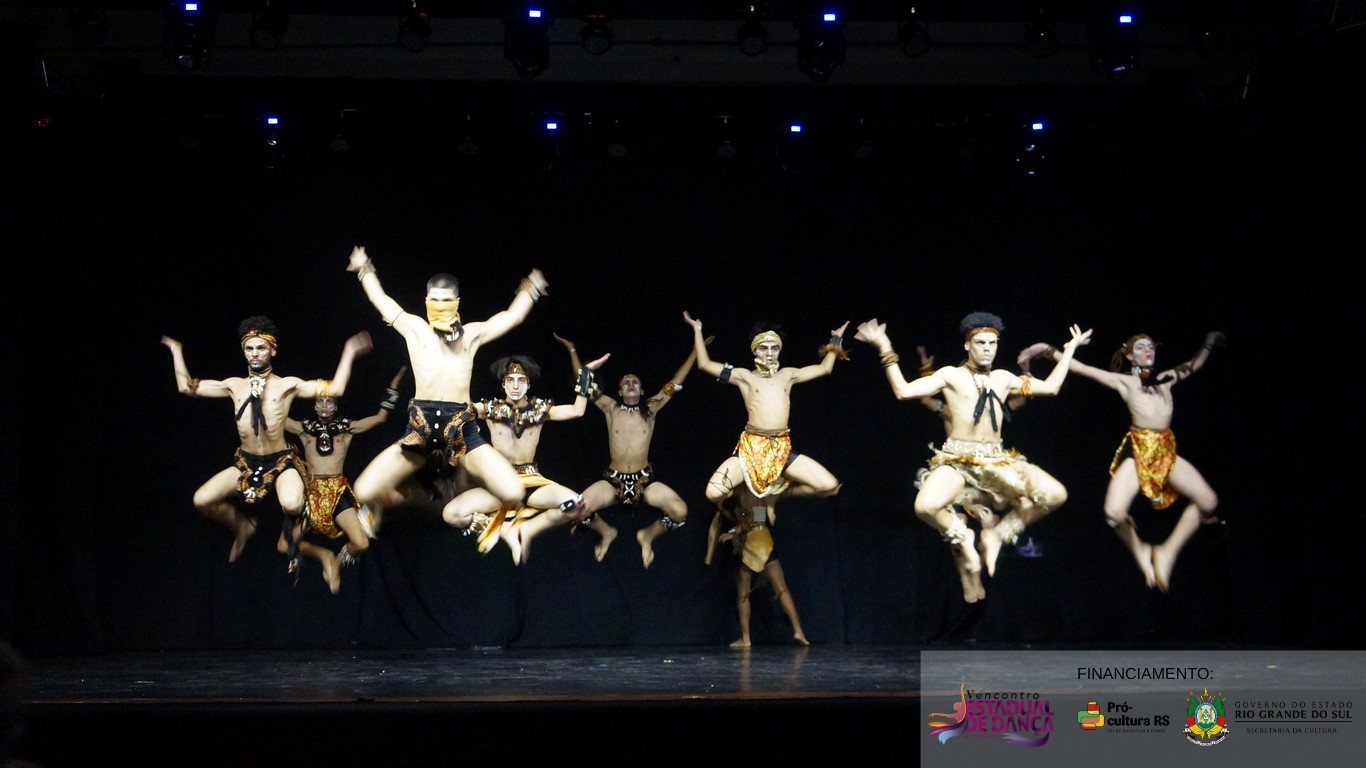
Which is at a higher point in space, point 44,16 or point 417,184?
point 44,16

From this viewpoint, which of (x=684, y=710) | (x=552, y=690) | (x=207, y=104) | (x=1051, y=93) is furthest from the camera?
(x=1051, y=93)

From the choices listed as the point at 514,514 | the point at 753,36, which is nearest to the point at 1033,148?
the point at 753,36

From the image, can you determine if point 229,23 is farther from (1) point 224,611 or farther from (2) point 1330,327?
(2) point 1330,327

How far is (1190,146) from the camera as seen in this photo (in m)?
8.21

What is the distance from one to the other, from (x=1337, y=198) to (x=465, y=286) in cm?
582

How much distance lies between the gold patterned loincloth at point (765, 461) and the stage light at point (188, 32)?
388cm

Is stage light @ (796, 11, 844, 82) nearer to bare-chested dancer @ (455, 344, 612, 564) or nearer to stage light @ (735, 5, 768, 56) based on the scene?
stage light @ (735, 5, 768, 56)

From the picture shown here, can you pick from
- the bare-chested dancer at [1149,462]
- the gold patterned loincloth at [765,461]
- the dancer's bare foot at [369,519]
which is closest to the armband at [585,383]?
the gold patterned loincloth at [765,461]

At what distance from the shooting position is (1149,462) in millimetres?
7551

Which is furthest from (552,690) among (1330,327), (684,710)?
(1330,327)

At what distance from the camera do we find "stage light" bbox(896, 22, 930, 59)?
7031 millimetres

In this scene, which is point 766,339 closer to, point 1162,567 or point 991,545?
point 991,545

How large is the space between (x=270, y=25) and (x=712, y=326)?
3472 mm

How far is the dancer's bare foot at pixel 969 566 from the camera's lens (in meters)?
6.79
